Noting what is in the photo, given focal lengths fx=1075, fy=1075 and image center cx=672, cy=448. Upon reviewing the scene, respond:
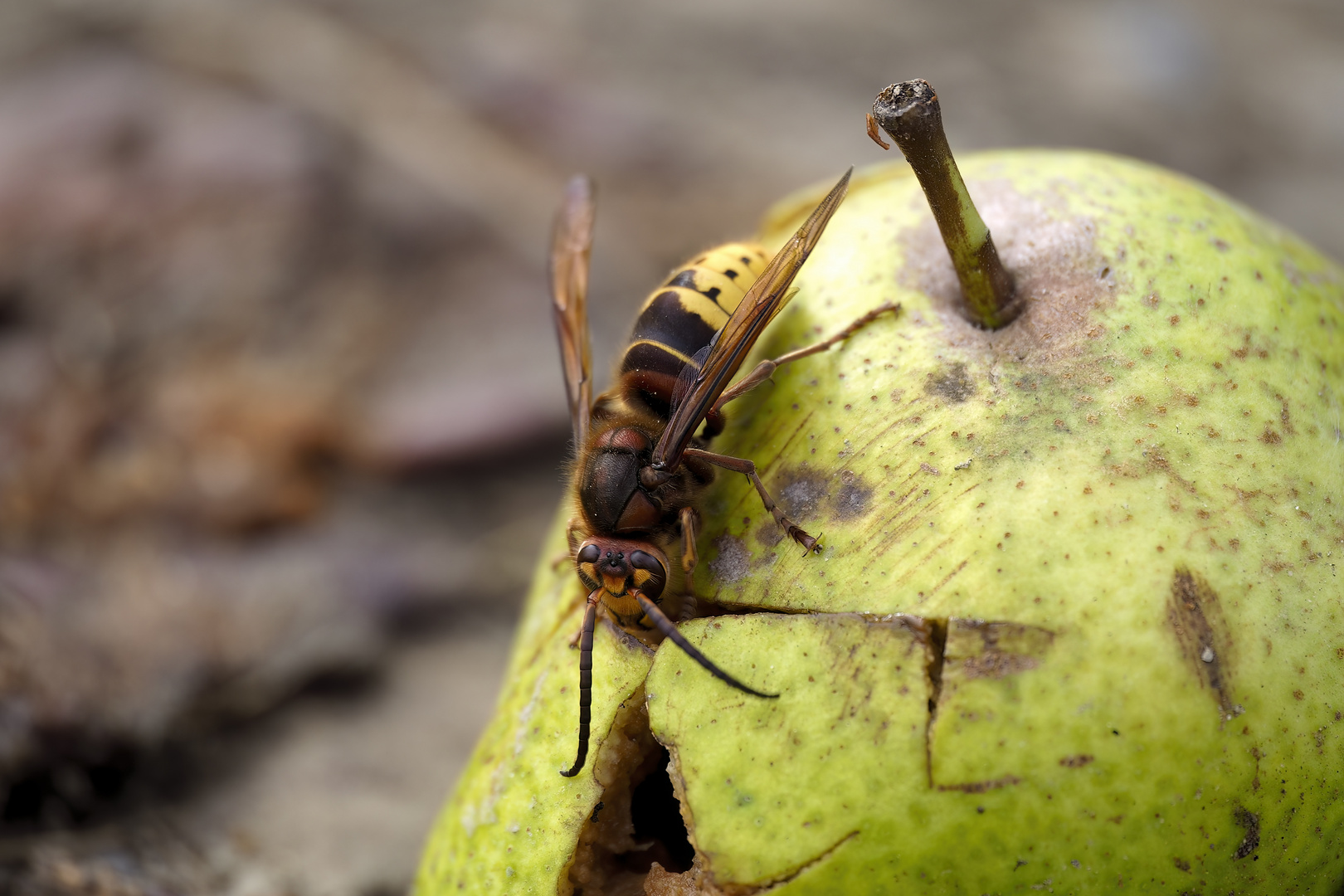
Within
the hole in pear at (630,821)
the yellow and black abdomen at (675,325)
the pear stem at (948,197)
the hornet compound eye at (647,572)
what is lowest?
the hole in pear at (630,821)

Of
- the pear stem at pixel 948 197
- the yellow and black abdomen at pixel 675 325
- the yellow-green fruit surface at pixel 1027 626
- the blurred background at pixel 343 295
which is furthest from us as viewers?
the blurred background at pixel 343 295

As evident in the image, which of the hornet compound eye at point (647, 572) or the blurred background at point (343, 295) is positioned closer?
the hornet compound eye at point (647, 572)

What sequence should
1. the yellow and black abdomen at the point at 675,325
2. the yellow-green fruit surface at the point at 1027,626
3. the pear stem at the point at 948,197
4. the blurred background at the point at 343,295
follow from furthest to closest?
the blurred background at the point at 343,295
the yellow and black abdomen at the point at 675,325
the pear stem at the point at 948,197
the yellow-green fruit surface at the point at 1027,626

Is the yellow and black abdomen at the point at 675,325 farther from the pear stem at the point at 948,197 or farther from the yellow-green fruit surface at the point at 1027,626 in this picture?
the pear stem at the point at 948,197

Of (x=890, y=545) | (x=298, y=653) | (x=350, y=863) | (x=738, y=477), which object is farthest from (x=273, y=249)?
(x=890, y=545)

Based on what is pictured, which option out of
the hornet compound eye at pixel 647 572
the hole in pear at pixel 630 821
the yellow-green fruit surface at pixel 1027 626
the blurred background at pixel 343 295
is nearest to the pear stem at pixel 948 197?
the yellow-green fruit surface at pixel 1027 626

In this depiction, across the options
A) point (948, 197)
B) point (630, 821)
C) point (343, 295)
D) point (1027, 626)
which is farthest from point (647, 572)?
point (343, 295)

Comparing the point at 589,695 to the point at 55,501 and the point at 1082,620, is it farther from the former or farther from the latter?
the point at 55,501
